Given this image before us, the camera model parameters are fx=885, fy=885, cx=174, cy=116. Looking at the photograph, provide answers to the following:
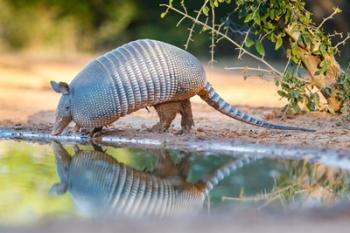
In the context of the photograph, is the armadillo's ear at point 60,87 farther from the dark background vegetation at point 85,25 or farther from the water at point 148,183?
the dark background vegetation at point 85,25

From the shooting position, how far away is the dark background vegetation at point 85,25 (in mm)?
25359

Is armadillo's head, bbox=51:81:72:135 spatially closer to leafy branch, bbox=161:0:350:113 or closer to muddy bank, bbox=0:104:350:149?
muddy bank, bbox=0:104:350:149

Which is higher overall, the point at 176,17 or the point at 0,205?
the point at 176,17

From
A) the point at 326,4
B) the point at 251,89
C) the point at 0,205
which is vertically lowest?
the point at 0,205

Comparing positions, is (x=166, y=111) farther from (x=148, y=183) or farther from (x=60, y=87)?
(x=148, y=183)

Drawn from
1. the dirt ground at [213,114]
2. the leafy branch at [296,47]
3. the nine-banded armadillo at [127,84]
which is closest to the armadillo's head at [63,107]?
the nine-banded armadillo at [127,84]

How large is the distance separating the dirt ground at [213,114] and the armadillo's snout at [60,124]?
698 millimetres

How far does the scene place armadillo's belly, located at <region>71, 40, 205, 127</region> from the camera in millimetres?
9117

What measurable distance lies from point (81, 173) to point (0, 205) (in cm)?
152

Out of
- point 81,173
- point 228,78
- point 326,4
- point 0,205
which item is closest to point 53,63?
point 228,78

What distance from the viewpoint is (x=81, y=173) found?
297 inches

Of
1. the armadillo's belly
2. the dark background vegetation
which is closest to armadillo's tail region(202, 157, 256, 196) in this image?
the armadillo's belly

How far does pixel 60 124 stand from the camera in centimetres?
942

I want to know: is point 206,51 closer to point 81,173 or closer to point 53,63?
point 53,63
